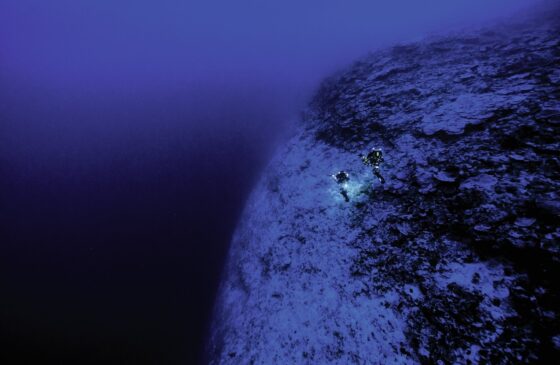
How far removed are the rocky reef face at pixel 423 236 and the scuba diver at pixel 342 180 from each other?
375mm

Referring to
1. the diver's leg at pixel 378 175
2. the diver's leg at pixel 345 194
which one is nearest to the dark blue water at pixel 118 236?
the diver's leg at pixel 345 194

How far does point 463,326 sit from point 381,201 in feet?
16.5

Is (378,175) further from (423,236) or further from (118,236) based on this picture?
(118,236)

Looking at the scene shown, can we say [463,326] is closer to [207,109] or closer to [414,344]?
[414,344]

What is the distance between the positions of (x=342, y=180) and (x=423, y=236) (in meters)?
3.59

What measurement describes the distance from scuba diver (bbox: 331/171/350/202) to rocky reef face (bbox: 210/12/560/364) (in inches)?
14.8

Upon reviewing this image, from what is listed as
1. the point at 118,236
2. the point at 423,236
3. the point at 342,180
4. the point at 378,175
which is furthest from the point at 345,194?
the point at 118,236

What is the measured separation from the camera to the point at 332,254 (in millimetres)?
9727

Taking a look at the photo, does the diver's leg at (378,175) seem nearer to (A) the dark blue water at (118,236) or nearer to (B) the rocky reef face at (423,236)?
(B) the rocky reef face at (423,236)

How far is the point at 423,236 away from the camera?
311 inches

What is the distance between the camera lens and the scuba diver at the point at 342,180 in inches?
403

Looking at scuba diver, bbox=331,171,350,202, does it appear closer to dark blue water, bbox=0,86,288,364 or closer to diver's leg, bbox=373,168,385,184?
diver's leg, bbox=373,168,385,184

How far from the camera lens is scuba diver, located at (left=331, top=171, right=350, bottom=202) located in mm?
10242

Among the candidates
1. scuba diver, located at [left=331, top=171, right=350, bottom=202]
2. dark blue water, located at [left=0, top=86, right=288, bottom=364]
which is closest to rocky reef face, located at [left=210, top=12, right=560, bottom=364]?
scuba diver, located at [left=331, top=171, right=350, bottom=202]
